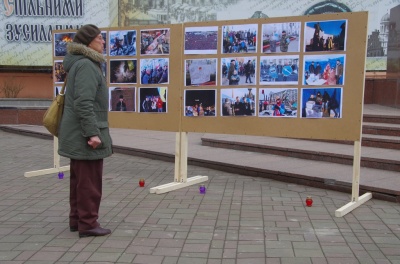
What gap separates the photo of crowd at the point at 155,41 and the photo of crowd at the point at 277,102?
1.45m

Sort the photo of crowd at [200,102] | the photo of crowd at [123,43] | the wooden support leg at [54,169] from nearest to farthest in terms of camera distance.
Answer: the photo of crowd at [200,102], the photo of crowd at [123,43], the wooden support leg at [54,169]

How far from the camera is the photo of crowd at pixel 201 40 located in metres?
6.05

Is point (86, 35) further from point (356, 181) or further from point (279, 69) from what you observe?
point (356, 181)

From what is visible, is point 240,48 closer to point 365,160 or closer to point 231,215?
point 231,215

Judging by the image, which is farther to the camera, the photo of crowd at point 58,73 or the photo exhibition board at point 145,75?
the photo of crowd at point 58,73

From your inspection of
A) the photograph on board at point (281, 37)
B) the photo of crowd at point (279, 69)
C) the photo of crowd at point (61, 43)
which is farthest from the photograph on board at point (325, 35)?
the photo of crowd at point (61, 43)

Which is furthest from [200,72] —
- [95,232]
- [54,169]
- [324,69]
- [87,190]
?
[54,169]

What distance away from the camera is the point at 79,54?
427 cm

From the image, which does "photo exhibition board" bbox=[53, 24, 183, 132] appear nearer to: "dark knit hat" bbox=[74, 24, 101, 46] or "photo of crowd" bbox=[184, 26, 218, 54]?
"photo of crowd" bbox=[184, 26, 218, 54]

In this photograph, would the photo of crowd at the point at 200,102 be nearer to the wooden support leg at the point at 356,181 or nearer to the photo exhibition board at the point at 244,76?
the photo exhibition board at the point at 244,76

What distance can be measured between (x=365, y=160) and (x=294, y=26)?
8.22 feet

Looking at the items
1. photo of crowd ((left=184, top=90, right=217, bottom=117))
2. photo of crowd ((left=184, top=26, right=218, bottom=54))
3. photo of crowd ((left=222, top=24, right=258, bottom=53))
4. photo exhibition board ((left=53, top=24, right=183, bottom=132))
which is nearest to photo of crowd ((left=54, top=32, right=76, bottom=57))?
photo exhibition board ((left=53, top=24, right=183, bottom=132))

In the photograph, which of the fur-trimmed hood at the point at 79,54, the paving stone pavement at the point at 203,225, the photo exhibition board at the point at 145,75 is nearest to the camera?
the paving stone pavement at the point at 203,225

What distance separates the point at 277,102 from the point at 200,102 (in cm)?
104
